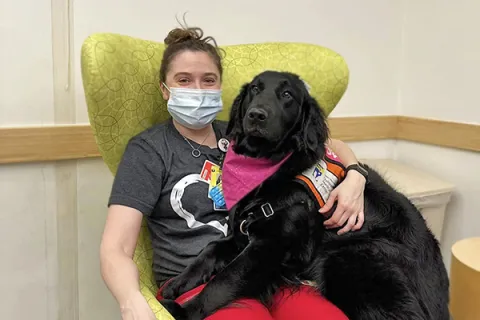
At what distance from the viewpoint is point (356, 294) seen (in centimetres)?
120

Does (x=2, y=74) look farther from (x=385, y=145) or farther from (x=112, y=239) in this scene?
(x=385, y=145)

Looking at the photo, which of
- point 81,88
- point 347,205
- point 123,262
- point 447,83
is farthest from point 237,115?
point 447,83

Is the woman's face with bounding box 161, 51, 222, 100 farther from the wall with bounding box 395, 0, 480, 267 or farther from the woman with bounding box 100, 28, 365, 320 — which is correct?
the wall with bounding box 395, 0, 480, 267

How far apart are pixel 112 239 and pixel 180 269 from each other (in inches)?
9.5

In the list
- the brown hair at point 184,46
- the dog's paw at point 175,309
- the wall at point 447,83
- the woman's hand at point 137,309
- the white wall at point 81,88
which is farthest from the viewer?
the wall at point 447,83

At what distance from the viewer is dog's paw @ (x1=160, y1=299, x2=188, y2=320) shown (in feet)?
3.86

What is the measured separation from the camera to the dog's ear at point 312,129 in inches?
52.2

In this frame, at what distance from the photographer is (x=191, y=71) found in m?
1.38

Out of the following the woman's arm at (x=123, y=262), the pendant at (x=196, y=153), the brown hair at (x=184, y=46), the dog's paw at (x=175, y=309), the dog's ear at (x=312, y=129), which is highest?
the brown hair at (x=184, y=46)

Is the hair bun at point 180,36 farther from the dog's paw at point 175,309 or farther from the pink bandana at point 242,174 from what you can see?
the dog's paw at point 175,309

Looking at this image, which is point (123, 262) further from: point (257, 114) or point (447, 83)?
point (447, 83)

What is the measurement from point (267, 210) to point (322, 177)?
0.62 ft

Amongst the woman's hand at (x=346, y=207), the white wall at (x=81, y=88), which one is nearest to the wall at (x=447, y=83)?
the white wall at (x=81, y=88)

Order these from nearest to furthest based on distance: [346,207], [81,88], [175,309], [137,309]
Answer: [137,309] < [175,309] < [346,207] < [81,88]
